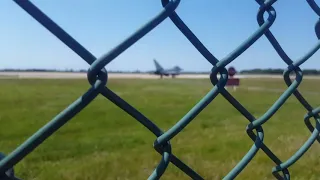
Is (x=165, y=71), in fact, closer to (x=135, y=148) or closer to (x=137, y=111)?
(x=135, y=148)

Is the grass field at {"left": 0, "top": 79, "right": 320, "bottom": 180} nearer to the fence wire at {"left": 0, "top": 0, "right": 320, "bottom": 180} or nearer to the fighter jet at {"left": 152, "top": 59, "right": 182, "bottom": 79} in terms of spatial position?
the fence wire at {"left": 0, "top": 0, "right": 320, "bottom": 180}

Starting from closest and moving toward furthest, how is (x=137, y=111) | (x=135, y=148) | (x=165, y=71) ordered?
(x=137, y=111)
(x=135, y=148)
(x=165, y=71)

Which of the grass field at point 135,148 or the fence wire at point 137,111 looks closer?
the fence wire at point 137,111

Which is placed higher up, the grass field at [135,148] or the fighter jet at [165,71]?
the grass field at [135,148]

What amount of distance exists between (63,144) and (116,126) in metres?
1.98

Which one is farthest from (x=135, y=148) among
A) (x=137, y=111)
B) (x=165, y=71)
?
(x=165, y=71)

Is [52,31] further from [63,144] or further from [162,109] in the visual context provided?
[162,109]

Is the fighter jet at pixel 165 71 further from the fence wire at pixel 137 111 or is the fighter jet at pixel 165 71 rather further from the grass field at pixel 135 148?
the fence wire at pixel 137 111

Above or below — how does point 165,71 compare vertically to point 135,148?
below

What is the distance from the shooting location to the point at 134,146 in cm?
496

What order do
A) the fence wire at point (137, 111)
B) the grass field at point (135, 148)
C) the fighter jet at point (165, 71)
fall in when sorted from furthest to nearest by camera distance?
the fighter jet at point (165, 71)
the grass field at point (135, 148)
the fence wire at point (137, 111)

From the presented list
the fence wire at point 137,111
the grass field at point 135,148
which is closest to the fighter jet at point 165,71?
the grass field at point 135,148

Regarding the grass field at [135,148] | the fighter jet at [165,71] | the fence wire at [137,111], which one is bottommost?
the fighter jet at [165,71]

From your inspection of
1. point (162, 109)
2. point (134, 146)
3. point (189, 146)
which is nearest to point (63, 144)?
point (134, 146)
